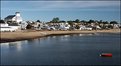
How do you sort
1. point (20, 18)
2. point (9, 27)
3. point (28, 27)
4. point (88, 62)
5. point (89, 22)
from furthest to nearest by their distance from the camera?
point (89, 22) < point (20, 18) < point (28, 27) < point (9, 27) < point (88, 62)

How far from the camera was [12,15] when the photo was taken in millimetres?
129625

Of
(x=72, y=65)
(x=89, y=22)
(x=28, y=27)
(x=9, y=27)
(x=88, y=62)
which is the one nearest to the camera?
(x=72, y=65)

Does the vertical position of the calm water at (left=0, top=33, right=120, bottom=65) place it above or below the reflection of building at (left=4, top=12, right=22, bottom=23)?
below

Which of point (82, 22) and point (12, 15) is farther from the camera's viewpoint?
point (82, 22)

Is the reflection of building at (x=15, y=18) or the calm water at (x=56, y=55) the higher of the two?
the reflection of building at (x=15, y=18)

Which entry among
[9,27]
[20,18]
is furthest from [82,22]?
[9,27]

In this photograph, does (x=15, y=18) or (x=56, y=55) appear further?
(x=15, y=18)

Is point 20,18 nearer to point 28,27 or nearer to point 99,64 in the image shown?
point 28,27

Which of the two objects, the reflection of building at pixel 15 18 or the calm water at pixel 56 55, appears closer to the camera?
the calm water at pixel 56 55

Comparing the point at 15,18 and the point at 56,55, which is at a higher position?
the point at 15,18

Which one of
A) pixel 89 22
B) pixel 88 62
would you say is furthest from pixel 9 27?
pixel 89 22

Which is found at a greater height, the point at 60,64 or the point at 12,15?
the point at 12,15

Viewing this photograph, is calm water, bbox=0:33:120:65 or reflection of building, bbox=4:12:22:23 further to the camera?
reflection of building, bbox=4:12:22:23

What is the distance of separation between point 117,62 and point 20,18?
10198cm
